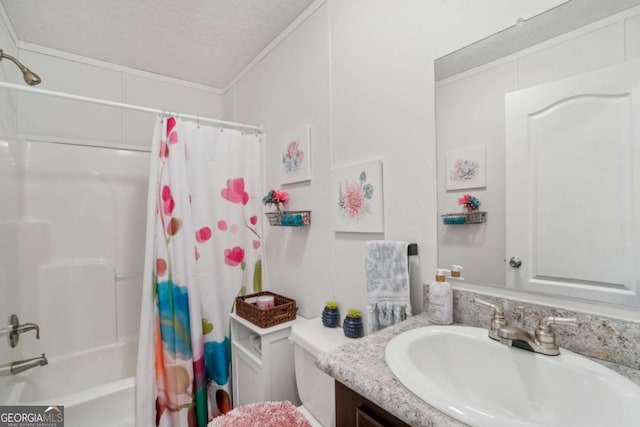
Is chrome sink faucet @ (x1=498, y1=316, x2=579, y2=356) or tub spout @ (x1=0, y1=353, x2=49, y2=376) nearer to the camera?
chrome sink faucet @ (x1=498, y1=316, x2=579, y2=356)

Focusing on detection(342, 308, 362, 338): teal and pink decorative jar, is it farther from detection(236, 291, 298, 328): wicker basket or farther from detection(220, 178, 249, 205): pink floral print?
detection(220, 178, 249, 205): pink floral print

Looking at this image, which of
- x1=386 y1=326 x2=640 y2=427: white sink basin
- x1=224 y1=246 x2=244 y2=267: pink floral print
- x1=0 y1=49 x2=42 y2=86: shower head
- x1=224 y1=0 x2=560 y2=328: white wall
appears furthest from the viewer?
x1=224 y1=246 x2=244 y2=267: pink floral print

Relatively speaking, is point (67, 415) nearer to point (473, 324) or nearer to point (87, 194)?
point (87, 194)

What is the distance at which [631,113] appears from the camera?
2.19ft

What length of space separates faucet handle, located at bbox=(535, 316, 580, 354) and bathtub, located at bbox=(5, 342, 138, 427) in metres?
2.10

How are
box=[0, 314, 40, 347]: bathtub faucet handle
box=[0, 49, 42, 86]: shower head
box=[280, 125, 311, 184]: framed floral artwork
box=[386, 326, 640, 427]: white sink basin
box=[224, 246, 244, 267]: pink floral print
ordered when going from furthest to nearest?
box=[224, 246, 244, 267]: pink floral print → box=[280, 125, 311, 184]: framed floral artwork → box=[0, 314, 40, 347]: bathtub faucet handle → box=[0, 49, 42, 86]: shower head → box=[386, 326, 640, 427]: white sink basin

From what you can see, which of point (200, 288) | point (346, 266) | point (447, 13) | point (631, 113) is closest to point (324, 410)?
point (346, 266)

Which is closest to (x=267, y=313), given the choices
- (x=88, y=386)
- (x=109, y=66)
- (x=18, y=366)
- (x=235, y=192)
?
(x=235, y=192)

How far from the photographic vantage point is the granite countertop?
21.5 inches

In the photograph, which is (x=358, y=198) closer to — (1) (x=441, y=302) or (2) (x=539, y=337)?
(1) (x=441, y=302)

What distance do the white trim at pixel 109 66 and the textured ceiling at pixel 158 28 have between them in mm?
42

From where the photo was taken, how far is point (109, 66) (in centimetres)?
215

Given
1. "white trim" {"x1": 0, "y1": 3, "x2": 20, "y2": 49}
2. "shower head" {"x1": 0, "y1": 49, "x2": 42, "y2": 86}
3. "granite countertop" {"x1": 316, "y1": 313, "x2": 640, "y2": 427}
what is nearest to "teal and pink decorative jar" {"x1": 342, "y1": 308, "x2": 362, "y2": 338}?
"granite countertop" {"x1": 316, "y1": 313, "x2": 640, "y2": 427}

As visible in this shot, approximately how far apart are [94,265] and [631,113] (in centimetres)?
278
